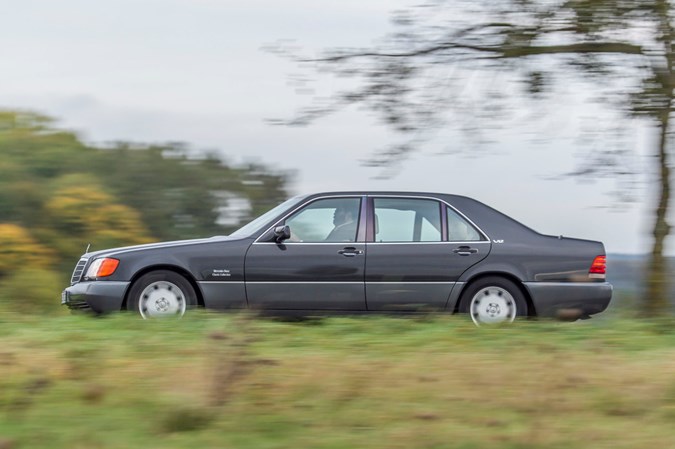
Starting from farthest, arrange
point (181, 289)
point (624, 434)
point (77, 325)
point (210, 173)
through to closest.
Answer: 1. point (210, 173)
2. point (181, 289)
3. point (77, 325)
4. point (624, 434)

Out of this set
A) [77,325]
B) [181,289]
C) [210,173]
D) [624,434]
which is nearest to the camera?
[624,434]

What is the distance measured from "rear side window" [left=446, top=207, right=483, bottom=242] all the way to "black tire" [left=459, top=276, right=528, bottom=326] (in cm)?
45

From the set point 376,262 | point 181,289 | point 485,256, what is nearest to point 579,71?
point 485,256

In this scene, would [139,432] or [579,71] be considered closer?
[139,432]

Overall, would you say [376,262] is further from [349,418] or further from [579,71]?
[349,418]

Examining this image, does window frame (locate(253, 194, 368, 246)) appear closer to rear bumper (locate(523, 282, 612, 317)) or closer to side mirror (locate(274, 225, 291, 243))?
side mirror (locate(274, 225, 291, 243))

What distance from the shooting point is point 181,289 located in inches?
436

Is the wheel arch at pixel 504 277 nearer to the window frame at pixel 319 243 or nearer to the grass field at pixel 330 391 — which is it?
the window frame at pixel 319 243

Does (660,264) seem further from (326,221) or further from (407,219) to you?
(326,221)

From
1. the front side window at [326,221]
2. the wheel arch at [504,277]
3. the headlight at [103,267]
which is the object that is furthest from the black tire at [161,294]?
the wheel arch at [504,277]

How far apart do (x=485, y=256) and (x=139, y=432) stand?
5.68 m

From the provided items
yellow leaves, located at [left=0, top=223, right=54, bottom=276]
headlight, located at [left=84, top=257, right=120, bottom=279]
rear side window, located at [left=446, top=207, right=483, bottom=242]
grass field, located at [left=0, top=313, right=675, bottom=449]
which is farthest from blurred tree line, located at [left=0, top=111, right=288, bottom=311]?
grass field, located at [left=0, top=313, right=675, bottom=449]

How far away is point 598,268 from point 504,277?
0.98 metres

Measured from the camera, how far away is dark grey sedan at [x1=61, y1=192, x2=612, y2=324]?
Answer: 36.2 ft
